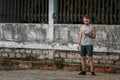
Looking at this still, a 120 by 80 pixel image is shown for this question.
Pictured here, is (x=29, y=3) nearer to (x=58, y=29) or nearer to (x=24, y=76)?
(x=58, y=29)

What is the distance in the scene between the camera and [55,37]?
12836 mm

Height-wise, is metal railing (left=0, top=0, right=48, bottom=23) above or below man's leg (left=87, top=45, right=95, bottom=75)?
above

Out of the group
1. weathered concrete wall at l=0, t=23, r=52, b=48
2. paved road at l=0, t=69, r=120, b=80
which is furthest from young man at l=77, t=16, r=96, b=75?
weathered concrete wall at l=0, t=23, r=52, b=48

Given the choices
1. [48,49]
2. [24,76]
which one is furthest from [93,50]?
[24,76]

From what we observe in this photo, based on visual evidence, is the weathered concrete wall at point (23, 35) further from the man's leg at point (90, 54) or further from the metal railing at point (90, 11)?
the man's leg at point (90, 54)

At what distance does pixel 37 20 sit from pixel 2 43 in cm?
144

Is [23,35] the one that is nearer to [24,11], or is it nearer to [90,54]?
[24,11]

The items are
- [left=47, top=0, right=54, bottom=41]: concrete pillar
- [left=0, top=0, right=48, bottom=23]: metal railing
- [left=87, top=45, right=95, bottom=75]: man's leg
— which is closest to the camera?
[left=87, top=45, right=95, bottom=75]: man's leg

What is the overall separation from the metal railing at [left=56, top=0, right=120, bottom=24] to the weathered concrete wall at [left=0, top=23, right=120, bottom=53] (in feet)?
0.82

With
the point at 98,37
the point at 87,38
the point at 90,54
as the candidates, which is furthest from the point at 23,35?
the point at 90,54

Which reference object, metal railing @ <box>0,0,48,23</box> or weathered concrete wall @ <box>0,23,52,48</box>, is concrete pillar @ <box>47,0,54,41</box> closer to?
weathered concrete wall @ <box>0,23,52,48</box>

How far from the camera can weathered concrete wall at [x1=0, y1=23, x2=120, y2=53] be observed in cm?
1213

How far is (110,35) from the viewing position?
12133 mm

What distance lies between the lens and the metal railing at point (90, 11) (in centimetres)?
1226
